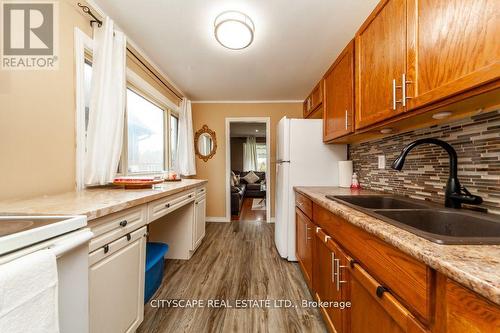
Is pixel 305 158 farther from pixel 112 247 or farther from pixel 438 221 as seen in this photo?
pixel 112 247

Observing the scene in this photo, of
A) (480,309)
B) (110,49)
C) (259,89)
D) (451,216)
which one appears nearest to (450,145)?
(451,216)

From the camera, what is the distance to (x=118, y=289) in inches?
42.2

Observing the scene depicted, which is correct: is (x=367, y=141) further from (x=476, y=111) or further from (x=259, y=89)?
(x=259, y=89)

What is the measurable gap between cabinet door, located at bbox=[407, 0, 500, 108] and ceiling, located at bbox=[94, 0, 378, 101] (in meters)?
0.98

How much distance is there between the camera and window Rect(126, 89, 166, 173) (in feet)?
7.56

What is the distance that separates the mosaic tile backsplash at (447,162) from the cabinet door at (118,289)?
1754 millimetres

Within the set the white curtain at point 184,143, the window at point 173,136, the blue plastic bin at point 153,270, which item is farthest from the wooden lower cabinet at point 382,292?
the window at point 173,136

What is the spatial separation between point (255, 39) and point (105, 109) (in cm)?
149

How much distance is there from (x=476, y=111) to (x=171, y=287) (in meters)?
2.35

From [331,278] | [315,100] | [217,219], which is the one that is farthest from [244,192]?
[331,278]

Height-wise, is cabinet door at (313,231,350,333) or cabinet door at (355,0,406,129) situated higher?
cabinet door at (355,0,406,129)

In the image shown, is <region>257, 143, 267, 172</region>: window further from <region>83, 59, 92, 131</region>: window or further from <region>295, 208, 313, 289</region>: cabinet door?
<region>83, 59, 92, 131</region>: window

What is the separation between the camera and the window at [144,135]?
230 centimetres

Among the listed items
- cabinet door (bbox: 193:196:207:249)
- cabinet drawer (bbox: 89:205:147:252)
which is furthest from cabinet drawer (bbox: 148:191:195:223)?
cabinet door (bbox: 193:196:207:249)
